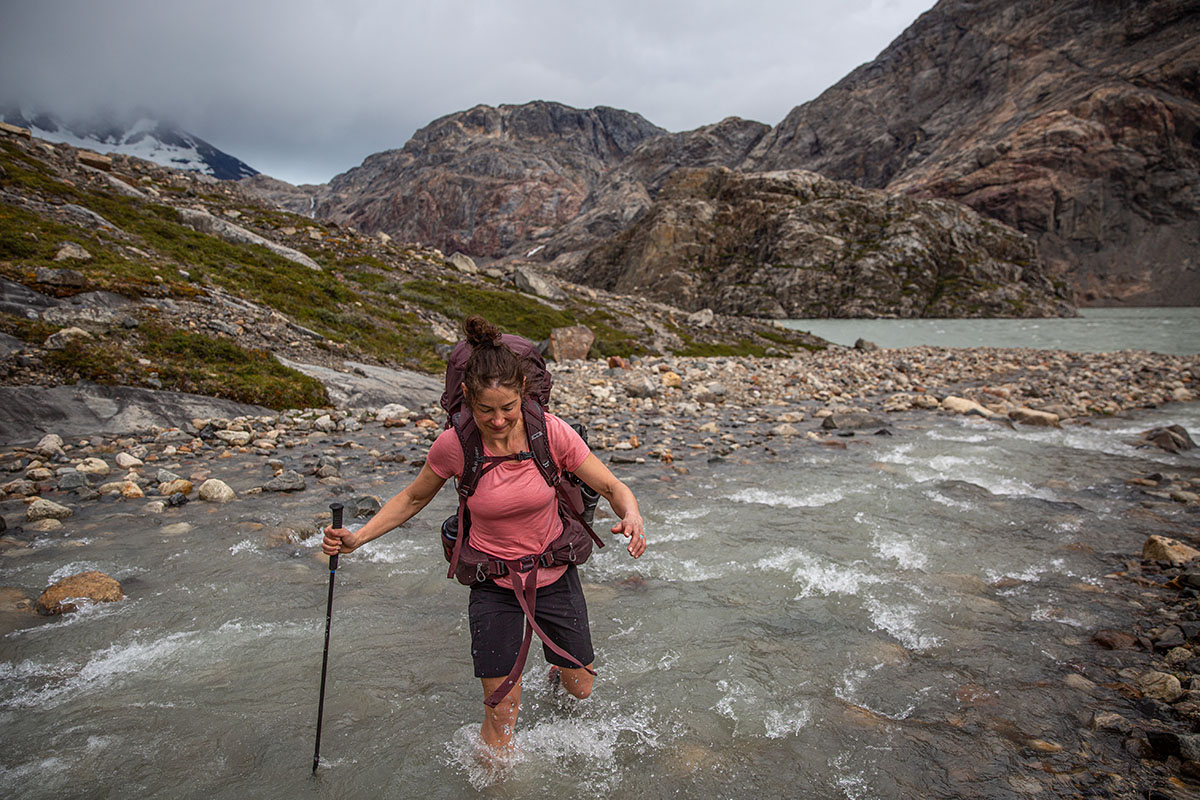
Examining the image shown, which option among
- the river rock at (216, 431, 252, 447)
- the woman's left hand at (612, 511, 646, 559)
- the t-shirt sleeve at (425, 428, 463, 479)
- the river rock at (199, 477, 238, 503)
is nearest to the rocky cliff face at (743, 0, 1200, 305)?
the river rock at (216, 431, 252, 447)

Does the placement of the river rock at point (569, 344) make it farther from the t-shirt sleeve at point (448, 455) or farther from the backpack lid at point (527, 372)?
the t-shirt sleeve at point (448, 455)

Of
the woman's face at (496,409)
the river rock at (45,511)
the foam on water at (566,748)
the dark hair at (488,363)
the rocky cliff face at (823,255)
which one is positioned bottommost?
the foam on water at (566,748)

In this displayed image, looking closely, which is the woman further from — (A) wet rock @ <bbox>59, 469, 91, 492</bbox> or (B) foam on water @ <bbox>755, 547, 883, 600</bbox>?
(A) wet rock @ <bbox>59, 469, 91, 492</bbox>

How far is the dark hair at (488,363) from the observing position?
3.44 meters

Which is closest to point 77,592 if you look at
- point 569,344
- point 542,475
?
point 542,475

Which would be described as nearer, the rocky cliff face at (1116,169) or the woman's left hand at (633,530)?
the woman's left hand at (633,530)

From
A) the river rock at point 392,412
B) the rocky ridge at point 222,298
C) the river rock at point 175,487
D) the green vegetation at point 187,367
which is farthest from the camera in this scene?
the river rock at point 392,412

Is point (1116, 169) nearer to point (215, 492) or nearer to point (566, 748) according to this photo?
point (566, 748)

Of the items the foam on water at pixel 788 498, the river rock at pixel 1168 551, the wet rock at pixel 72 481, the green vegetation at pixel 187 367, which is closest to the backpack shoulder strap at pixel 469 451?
the foam on water at pixel 788 498

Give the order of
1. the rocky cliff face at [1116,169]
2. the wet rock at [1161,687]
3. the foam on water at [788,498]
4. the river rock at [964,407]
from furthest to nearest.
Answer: the rocky cliff face at [1116,169]
the river rock at [964,407]
the foam on water at [788,498]
the wet rock at [1161,687]

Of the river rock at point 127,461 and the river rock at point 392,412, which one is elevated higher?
the river rock at point 127,461

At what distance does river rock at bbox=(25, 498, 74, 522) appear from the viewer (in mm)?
7039

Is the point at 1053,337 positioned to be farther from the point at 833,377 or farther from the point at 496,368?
the point at 496,368

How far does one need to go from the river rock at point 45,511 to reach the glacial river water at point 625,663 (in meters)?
0.24
